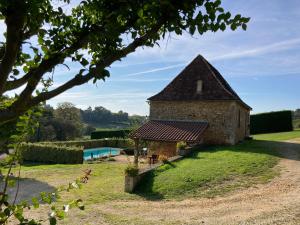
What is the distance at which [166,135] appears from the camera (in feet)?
82.8

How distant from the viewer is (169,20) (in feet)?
8.58

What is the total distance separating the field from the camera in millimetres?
13468

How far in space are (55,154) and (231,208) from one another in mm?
20702

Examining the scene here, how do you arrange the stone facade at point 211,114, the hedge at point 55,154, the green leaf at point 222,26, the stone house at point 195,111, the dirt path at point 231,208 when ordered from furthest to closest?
the hedge at point 55,154 → the stone facade at point 211,114 → the stone house at point 195,111 → the dirt path at point 231,208 → the green leaf at point 222,26

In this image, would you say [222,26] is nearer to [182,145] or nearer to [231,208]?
[231,208]

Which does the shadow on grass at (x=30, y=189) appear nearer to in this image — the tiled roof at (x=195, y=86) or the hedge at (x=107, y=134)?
the tiled roof at (x=195, y=86)

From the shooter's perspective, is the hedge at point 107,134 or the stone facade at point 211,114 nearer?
the stone facade at point 211,114

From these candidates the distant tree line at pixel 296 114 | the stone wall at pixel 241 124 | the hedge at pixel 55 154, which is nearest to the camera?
the stone wall at pixel 241 124

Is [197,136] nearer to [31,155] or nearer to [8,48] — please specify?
[31,155]

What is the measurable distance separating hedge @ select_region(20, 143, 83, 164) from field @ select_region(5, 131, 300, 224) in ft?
22.8

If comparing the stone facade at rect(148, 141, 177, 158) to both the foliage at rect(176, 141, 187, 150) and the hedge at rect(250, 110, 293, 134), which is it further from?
the hedge at rect(250, 110, 293, 134)

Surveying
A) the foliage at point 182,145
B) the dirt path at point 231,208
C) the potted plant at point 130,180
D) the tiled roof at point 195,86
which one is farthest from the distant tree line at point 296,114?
the potted plant at point 130,180

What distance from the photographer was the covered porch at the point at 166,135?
80.3ft

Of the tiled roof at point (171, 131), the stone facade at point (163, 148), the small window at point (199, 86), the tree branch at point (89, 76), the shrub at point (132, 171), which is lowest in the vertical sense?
the shrub at point (132, 171)
